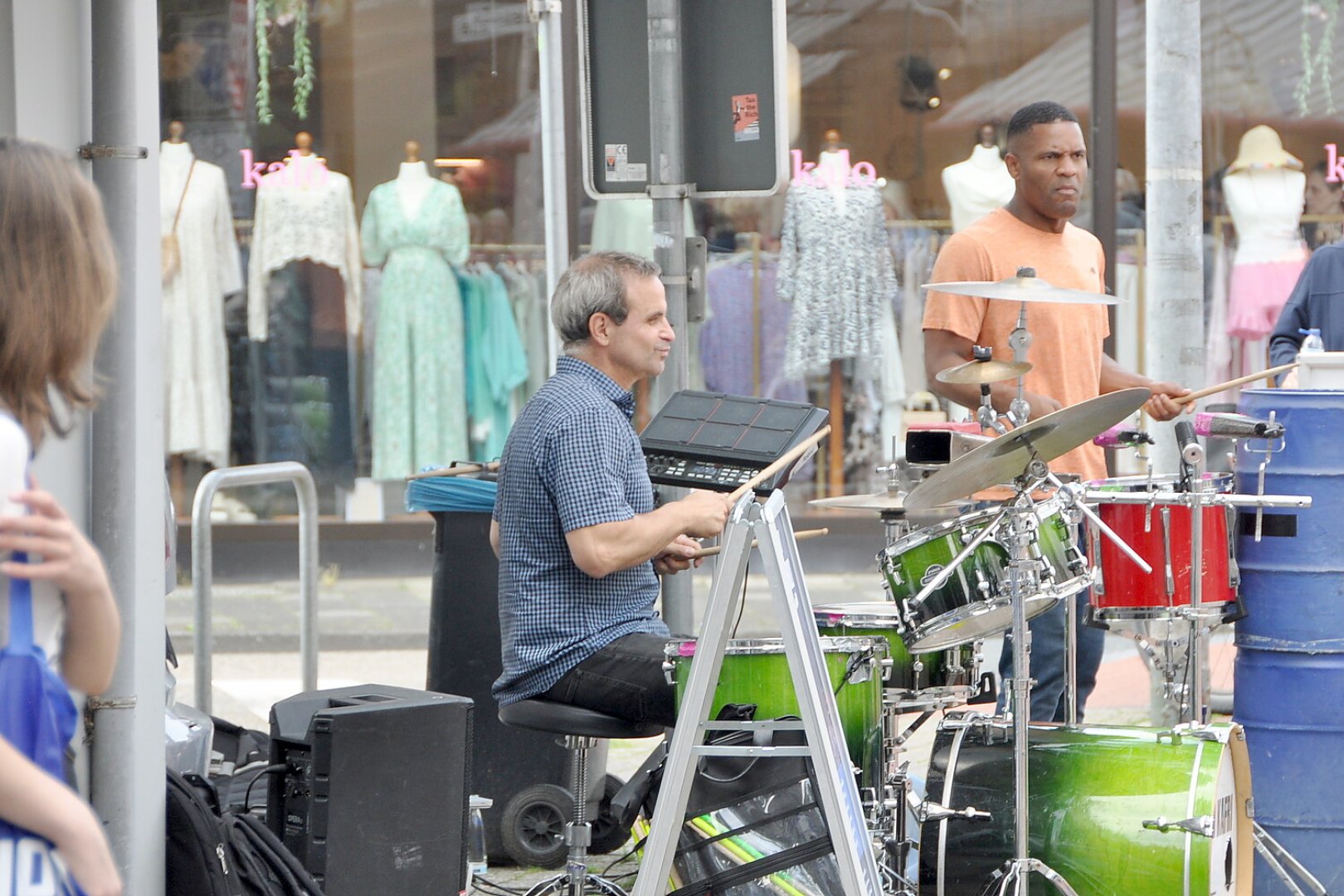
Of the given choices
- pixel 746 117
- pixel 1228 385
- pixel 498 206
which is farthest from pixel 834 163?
pixel 1228 385

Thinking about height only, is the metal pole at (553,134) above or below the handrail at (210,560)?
above

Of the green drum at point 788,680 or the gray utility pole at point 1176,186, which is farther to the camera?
the gray utility pole at point 1176,186

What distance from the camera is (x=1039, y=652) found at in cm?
478

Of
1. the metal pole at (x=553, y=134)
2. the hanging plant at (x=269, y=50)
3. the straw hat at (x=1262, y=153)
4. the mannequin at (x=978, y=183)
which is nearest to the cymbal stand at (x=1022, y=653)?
the metal pole at (x=553, y=134)

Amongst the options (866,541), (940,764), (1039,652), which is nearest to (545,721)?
(940,764)

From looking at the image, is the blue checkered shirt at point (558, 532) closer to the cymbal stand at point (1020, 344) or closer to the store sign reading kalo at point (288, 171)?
the cymbal stand at point (1020, 344)

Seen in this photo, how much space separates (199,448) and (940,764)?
16.9ft

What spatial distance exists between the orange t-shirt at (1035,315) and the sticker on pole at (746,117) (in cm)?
66

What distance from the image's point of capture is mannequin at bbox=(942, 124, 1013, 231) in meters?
8.20

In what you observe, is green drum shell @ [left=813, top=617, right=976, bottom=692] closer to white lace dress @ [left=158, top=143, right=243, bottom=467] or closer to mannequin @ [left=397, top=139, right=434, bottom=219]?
mannequin @ [left=397, top=139, right=434, bottom=219]

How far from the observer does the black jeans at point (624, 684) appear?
380cm

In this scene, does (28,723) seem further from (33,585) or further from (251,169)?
(251,169)

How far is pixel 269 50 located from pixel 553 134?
3094mm

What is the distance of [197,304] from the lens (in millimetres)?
8141
